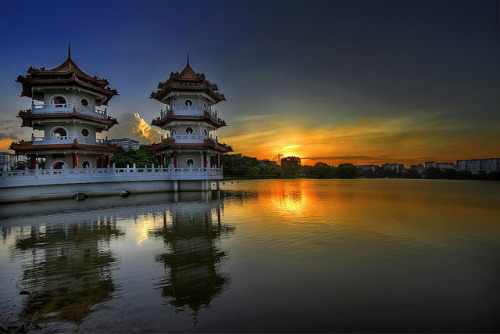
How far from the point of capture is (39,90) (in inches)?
969

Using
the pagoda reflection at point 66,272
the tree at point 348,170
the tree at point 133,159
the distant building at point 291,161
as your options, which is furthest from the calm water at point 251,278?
the distant building at point 291,161

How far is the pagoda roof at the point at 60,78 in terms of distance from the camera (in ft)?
77.7

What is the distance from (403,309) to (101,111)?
30930 mm

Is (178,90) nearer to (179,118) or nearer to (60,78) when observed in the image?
(179,118)

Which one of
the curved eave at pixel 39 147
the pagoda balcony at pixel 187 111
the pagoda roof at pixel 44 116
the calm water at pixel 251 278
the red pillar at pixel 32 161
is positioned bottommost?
the calm water at pixel 251 278

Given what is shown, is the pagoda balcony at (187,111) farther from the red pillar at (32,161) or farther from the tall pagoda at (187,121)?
the red pillar at (32,161)

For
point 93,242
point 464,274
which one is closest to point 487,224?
point 464,274

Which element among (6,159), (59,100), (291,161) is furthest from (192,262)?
(291,161)

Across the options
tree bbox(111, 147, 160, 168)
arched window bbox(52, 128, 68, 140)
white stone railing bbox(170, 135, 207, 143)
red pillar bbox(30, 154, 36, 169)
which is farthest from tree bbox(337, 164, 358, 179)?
red pillar bbox(30, 154, 36, 169)

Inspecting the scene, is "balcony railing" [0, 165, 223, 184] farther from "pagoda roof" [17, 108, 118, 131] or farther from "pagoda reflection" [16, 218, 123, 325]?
"pagoda reflection" [16, 218, 123, 325]

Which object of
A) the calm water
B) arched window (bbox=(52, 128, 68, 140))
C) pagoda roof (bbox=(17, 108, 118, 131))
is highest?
pagoda roof (bbox=(17, 108, 118, 131))

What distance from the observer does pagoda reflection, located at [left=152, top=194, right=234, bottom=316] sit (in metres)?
5.14

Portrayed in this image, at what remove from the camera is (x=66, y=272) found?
6.45 meters

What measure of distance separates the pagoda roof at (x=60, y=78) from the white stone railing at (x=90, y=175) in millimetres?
8696
